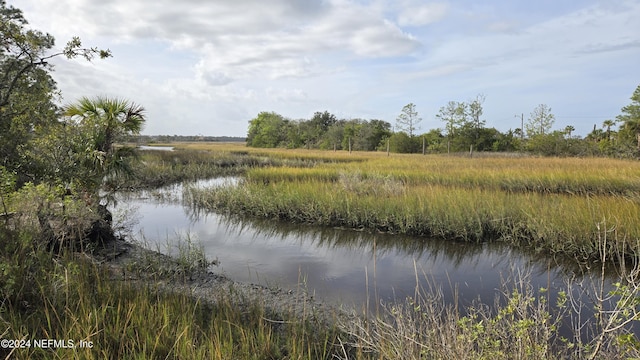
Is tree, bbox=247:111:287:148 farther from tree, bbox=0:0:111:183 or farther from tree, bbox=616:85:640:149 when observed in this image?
tree, bbox=0:0:111:183

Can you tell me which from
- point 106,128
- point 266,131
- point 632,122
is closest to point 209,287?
point 106,128

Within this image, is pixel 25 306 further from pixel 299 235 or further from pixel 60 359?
pixel 299 235

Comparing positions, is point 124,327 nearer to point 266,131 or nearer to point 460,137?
point 460,137

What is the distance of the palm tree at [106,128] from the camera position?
8.16 metres

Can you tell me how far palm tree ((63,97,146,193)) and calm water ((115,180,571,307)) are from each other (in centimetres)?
175

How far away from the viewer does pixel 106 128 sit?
28.6 ft

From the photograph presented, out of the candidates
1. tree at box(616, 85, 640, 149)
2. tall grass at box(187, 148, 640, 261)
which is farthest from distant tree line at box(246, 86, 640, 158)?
tall grass at box(187, 148, 640, 261)

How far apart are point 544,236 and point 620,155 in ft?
81.6

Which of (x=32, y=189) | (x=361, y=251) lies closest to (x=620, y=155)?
(x=361, y=251)

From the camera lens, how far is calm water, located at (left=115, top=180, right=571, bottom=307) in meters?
5.66

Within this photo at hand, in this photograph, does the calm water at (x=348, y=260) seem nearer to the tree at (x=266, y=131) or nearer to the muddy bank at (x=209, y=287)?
the muddy bank at (x=209, y=287)

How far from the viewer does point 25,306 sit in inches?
128

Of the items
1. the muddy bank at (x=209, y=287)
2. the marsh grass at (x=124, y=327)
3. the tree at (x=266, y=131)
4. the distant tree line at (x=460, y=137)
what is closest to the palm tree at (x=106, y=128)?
the muddy bank at (x=209, y=287)

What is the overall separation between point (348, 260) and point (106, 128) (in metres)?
6.45
